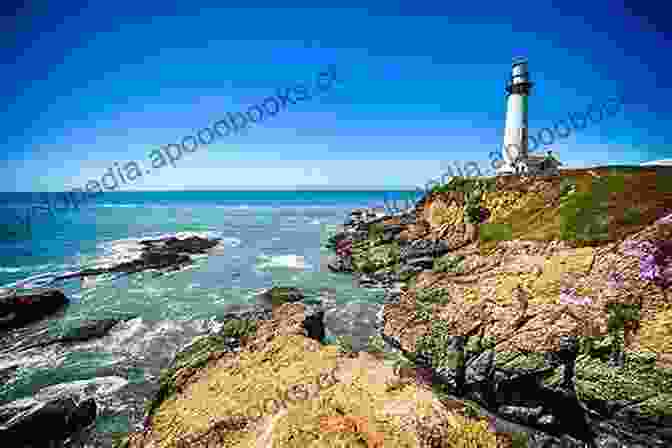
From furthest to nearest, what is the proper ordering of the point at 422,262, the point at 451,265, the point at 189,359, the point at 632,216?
the point at 422,262 < the point at 451,265 < the point at 632,216 < the point at 189,359

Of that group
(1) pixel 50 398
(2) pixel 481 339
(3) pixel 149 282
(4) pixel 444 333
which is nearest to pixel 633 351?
(2) pixel 481 339

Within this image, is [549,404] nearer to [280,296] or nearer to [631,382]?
[631,382]

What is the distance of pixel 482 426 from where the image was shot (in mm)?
6887

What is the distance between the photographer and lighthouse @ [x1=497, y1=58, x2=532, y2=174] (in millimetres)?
36375

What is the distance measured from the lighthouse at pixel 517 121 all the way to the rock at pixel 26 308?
45.3m

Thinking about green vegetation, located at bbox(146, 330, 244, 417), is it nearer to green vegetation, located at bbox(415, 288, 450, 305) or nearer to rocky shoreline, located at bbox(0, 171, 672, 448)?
rocky shoreline, located at bbox(0, 171, 672, 448)

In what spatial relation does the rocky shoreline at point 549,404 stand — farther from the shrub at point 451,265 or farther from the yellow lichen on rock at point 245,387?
the shrub at point 451,265

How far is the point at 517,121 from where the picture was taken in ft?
122

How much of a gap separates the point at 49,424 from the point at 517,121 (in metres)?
45.3

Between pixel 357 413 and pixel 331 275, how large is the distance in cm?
2332

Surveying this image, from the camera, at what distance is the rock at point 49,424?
32.7 ft

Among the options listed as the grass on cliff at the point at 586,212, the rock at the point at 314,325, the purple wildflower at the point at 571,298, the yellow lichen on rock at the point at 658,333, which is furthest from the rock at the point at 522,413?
the grass on cliff at the point at 586,212

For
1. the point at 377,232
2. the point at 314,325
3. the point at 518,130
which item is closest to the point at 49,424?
the point at 314,325

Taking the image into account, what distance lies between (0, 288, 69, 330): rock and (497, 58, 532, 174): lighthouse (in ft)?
149
